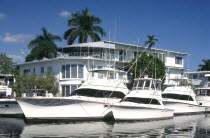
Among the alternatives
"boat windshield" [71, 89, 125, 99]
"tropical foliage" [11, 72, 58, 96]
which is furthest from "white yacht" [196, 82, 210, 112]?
"tropical foliage" [11, 72, 58, 96]

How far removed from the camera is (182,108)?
31812 millimetres

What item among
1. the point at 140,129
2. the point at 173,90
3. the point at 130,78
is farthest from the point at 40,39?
the point at 140,129

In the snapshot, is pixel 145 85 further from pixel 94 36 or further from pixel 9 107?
pixel 94 36

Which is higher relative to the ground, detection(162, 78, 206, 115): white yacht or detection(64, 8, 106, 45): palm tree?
detection(64, 8, 106, 45): palm tree

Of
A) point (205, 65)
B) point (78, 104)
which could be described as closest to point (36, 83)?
point (78, 104)

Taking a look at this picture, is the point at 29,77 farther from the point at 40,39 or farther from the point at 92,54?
the point at 40,39

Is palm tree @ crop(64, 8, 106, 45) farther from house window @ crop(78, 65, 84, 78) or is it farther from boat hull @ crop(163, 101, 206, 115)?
boat hull @ crop(163, 101, 206, 115)

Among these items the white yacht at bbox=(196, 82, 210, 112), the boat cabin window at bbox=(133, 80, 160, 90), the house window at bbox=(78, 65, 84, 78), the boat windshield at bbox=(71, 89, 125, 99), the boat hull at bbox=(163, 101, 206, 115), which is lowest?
the boat hull at bbox=(163, 101, 206, 115)

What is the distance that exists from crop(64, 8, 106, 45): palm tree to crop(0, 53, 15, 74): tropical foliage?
12.1 meters

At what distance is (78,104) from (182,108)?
1292cm

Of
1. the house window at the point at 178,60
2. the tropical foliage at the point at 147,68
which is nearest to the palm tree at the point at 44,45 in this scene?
the tropical foliage at the point at 147,68

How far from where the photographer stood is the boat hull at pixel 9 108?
88.3ft

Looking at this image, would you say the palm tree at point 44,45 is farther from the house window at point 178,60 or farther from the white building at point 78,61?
the house window at point 178,60

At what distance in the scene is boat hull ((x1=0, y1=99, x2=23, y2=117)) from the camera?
88.3ft
